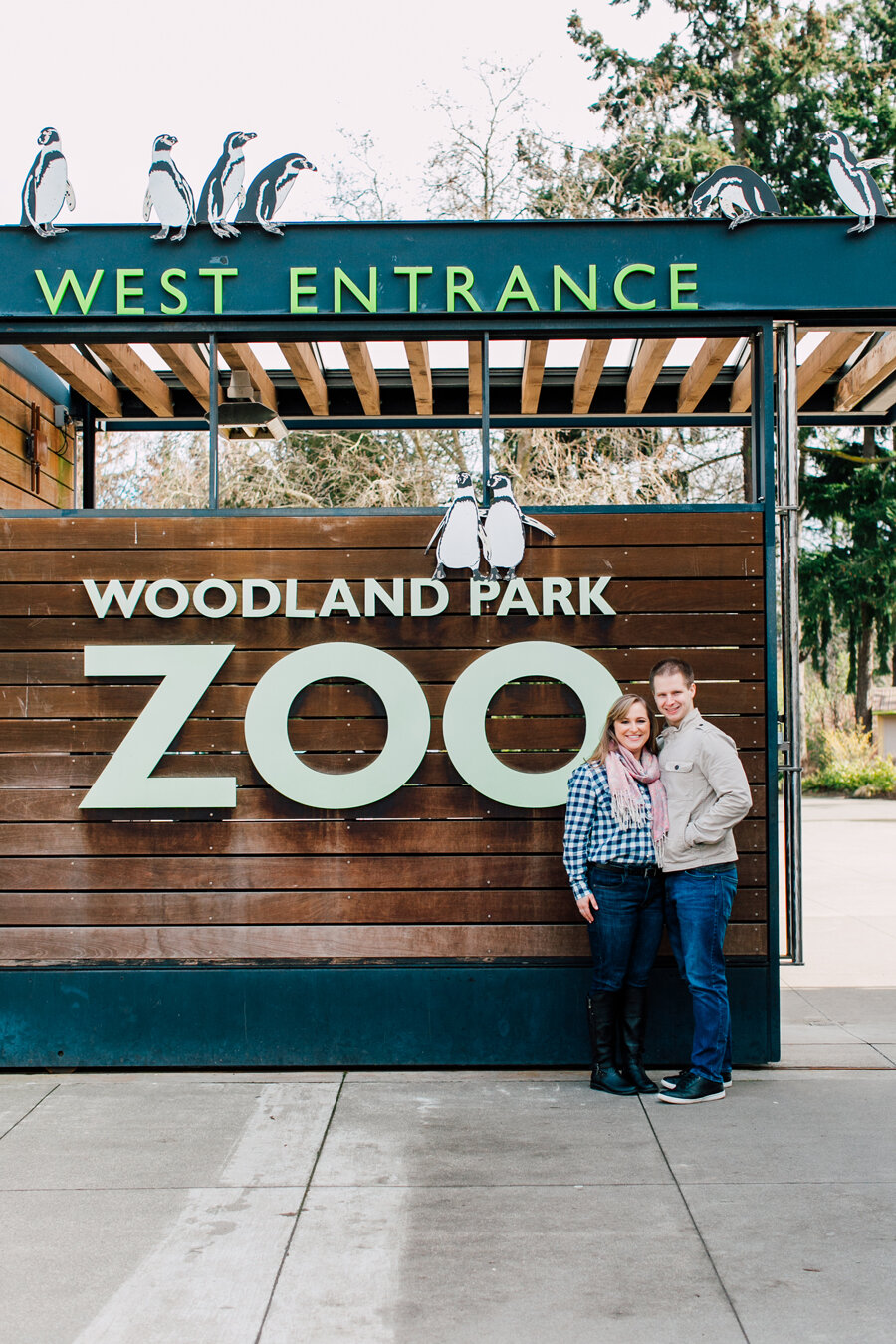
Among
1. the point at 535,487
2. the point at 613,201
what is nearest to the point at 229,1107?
the point at 535,487

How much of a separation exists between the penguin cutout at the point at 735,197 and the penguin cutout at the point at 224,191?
2131 mm

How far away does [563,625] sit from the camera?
225 inches

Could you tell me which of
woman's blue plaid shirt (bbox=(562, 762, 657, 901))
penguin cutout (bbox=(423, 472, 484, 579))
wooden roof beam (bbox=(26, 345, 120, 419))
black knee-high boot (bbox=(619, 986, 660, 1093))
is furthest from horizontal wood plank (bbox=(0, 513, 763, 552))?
black knee-high boot (bbox=(619, 986, 660, 1093))

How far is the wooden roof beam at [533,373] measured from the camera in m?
6.17

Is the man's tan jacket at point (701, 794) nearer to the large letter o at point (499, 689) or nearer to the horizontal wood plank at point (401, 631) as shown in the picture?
the large letter o at point (499, 689)

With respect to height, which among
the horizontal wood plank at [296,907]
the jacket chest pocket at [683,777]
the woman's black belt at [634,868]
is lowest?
the horizontal wood plank at [296,907]

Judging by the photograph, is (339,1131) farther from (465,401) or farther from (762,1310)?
(465,401)

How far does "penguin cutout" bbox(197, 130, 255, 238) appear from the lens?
5.62 meters

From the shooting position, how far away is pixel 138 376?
6.70m

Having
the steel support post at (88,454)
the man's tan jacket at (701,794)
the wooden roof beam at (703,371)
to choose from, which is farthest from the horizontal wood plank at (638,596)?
the steel support post at (88,454)

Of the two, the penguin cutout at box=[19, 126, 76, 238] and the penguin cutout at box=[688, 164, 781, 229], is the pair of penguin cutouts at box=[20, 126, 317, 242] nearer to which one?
the penguin cutout at box=[19, 126, 76, 238]

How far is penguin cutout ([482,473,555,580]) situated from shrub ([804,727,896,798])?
2157 centimetres

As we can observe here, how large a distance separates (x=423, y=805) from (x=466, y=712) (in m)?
0.48

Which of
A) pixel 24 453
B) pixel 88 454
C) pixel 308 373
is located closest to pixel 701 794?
pixel 308 373
